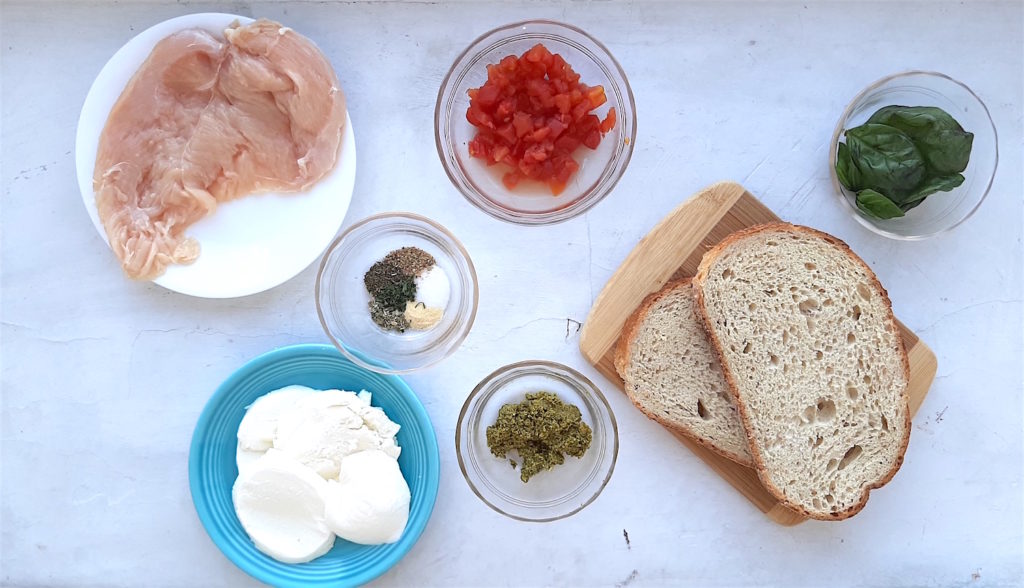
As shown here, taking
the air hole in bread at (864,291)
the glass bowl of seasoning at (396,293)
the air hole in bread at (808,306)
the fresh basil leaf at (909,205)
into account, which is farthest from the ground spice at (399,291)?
the fresh basil leaf at (909,205)

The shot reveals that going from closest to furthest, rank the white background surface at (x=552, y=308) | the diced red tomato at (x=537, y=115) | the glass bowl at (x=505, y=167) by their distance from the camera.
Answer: the diced red tomato at (x=537, y=115)
the glass bowl at (x=505, y=167)
the white background surface at (x=552, y=308)

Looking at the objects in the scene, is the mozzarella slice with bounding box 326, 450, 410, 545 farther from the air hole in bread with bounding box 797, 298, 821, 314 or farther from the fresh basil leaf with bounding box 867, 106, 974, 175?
the fresh basil leaf with bounding box 867, 106, 974, 175

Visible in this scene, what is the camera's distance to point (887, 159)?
72.0 inches

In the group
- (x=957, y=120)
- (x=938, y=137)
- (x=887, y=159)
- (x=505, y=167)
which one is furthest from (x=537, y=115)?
(x=957, y=120)

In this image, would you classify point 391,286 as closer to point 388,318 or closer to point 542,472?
point 388,318

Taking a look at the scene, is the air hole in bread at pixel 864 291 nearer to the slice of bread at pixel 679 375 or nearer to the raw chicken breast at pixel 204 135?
the slice of bread at pixel 679 375

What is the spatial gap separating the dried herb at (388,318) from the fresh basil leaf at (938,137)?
129 cm

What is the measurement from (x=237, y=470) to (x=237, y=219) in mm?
644

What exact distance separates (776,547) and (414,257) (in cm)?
122

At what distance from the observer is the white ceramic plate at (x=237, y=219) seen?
1928 mm

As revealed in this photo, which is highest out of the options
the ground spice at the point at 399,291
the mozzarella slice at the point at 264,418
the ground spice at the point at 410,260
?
the ground spice at the point at 410,260

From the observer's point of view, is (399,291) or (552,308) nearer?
(399,291)

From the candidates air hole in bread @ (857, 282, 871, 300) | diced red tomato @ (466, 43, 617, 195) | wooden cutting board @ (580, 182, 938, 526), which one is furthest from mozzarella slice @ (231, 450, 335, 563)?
air hole in bread @ (857, 282, 871, 300)

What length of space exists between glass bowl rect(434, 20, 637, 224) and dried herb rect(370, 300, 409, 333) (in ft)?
1.10
